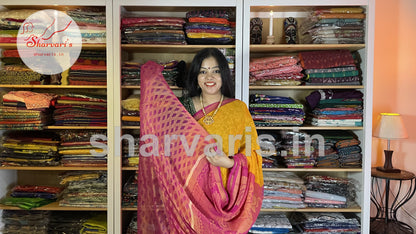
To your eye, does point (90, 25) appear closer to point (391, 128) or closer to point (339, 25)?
point (339, 25)

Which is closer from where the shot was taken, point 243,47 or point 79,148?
→ point 243,47

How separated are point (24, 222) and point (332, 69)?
254 centimetres

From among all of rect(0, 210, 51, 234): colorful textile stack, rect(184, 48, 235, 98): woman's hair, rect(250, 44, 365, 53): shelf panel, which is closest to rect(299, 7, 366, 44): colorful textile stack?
rect(250, 44, 365, 53): shelf panel

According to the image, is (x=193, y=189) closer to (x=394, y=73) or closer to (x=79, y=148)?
(x=79, y=148)

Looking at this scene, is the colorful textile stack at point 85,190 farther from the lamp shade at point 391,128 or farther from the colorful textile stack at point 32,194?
the lamp shade at point 391,128

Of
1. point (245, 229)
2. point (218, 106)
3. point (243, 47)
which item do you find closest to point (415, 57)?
point (243, 47)

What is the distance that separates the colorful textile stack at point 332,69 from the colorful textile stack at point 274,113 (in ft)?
0.74

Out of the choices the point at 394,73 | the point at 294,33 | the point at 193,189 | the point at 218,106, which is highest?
the point at 294,33

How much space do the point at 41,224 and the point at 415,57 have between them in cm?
327

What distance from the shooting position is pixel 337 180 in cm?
260

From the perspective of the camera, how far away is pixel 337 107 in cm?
254

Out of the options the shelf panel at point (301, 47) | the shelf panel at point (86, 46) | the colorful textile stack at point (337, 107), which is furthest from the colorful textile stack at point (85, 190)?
the colorful textile stack at point (337, 107)

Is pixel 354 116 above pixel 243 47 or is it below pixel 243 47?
below

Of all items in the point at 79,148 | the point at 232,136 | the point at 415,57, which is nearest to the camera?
the point at 232,136
